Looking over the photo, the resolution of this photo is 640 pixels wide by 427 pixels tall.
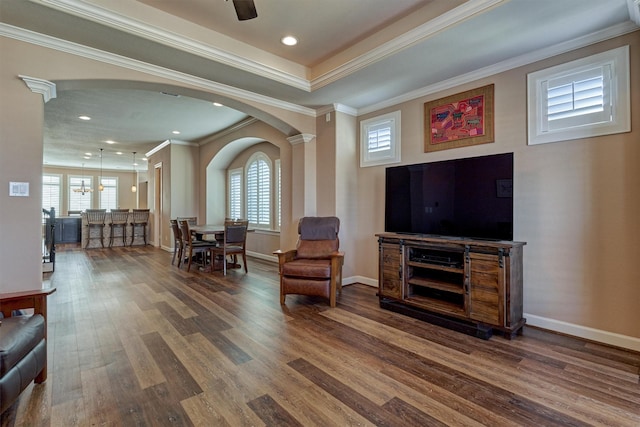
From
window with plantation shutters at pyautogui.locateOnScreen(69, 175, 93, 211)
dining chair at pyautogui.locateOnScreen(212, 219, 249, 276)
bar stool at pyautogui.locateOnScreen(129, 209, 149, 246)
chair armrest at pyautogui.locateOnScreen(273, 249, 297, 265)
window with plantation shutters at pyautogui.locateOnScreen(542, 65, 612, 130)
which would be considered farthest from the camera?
window with plantation shutters at pyautogui.locateOnScreen(69, 175, 93, 211)

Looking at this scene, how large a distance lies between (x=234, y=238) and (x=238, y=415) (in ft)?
13.1

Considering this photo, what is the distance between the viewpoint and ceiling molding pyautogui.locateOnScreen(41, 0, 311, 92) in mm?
2439

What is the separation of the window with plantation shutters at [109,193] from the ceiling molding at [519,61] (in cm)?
1436

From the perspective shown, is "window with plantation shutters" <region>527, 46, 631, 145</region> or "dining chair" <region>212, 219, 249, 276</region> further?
"dining chair" <region>212, 219, 249, 276</region>

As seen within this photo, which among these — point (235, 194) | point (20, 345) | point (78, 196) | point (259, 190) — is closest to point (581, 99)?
point (20, 345)

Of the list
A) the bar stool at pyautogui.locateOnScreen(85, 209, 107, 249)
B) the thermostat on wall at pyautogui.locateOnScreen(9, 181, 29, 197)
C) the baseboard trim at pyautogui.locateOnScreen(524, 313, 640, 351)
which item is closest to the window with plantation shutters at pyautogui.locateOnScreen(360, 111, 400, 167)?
the baseboard trim at pyautogui.locateOnScreen(524, 313, 640, 351)

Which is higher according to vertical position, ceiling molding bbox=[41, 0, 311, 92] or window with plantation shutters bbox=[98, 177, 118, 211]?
ceiling molding bbox=[41, 0, 311, 92]

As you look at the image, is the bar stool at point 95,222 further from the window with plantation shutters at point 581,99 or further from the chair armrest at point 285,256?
the window with plantation shutters at point 581,99

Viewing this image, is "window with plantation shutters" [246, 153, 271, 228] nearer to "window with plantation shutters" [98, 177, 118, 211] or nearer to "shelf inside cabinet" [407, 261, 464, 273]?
"shelf inside cabinet" [407, 261, 464, 273]

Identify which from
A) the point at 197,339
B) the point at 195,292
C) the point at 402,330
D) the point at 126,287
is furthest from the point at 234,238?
the point at 402,330

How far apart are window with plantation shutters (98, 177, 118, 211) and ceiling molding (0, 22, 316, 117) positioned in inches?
519

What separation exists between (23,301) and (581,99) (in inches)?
191

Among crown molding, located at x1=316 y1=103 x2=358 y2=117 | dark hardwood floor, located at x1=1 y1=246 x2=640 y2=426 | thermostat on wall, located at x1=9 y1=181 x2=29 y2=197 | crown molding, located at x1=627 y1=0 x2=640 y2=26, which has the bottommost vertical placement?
dark hardwood floor, located at x1=1 y1=246 x2=640 y2=426

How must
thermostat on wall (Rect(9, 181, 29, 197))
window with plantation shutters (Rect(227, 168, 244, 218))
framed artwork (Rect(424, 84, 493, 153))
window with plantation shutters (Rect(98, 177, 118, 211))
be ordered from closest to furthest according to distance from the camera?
1. thermostat on wall (Rect(9, 181, 29, 197))
2. framed artwork (Rect(424, 84, 493, 153))
3. window with plantation shutters (Rect(227, 168, 244, 218))
4. window with plantation shutters (Rect(98, 177, 118, 211))
